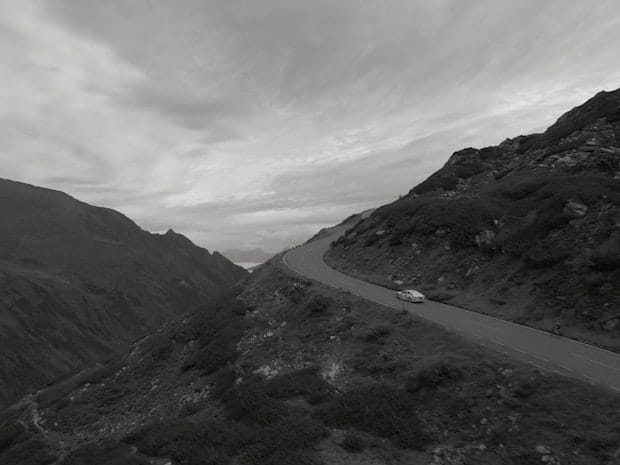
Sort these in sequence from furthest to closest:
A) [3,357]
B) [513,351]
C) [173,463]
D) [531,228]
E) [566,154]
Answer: [3,357] → [566,154] → [531,228] → [513,351] → [173,463]

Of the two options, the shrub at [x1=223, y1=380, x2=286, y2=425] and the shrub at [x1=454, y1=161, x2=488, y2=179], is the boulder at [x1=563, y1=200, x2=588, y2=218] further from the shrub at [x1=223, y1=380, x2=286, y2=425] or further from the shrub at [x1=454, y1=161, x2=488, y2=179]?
the shrub at [x1=454, y1=161, x2=488, y2=179]

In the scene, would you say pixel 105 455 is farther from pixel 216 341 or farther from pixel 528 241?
pixel 528 241

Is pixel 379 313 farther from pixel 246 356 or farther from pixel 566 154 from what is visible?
pixel 566 154

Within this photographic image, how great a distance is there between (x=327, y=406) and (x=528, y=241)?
23.6 meters

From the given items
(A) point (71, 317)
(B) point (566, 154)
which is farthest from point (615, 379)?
(A) point (71, 317)

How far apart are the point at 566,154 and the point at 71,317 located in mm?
204534

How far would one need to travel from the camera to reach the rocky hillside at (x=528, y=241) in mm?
22703

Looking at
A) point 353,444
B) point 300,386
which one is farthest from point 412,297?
point 353,444

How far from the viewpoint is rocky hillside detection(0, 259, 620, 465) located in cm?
1234

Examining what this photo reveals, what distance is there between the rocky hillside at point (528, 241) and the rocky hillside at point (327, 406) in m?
8.26

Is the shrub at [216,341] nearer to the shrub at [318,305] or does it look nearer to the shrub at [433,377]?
the shrub at [318,305]

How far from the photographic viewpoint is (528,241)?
3009cm

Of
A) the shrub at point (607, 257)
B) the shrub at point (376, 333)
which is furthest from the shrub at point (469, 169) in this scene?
the shrub at point (376, 333)

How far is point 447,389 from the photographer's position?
15547 mm
